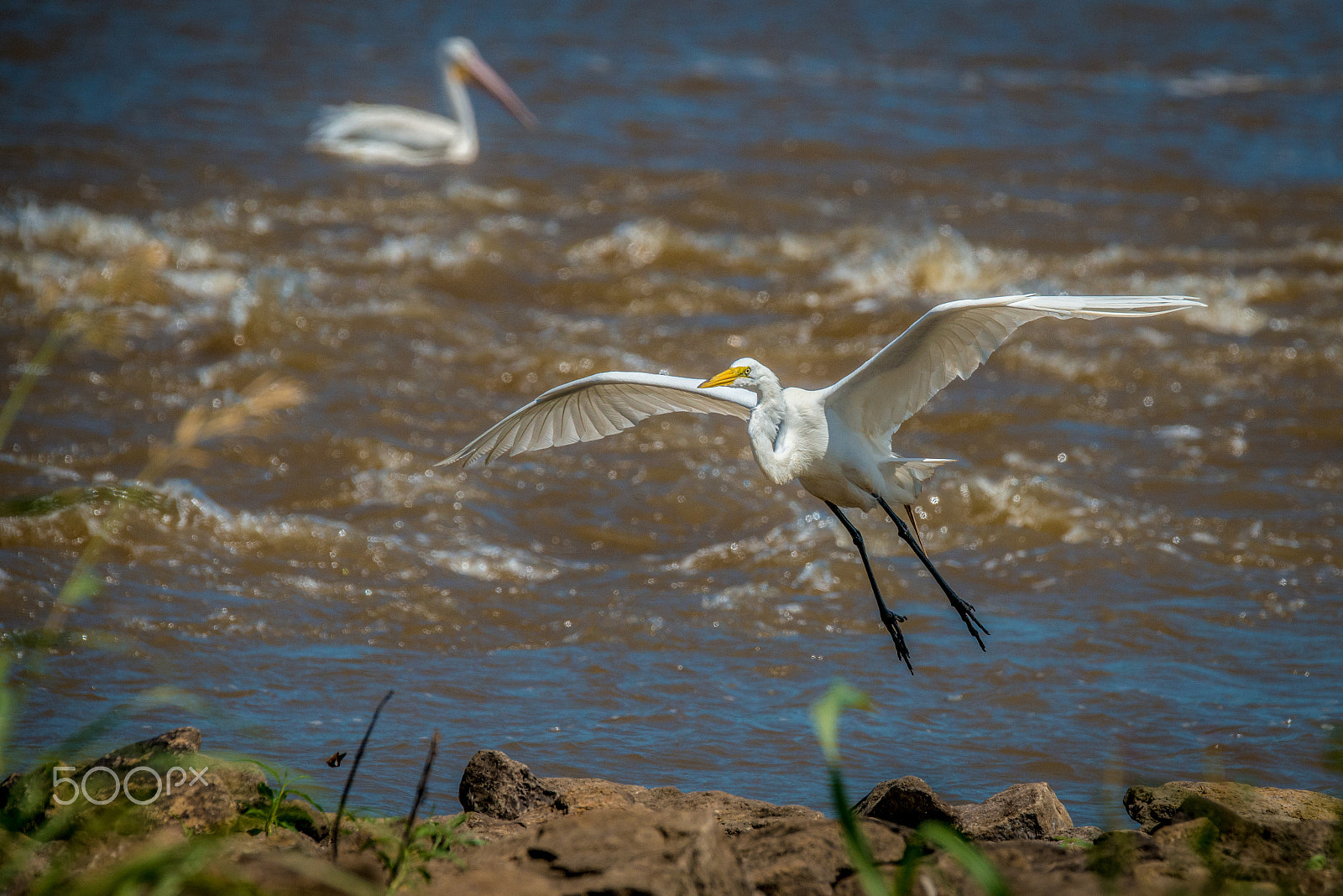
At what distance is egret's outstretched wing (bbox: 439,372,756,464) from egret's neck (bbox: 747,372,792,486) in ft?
0.92

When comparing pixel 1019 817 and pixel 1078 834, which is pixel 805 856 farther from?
pixel 1078 834

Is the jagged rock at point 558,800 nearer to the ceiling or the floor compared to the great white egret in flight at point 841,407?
nearer to the floor

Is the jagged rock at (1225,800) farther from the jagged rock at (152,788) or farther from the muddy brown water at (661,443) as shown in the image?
the jagged rock at (152,788)

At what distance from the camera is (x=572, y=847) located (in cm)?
268

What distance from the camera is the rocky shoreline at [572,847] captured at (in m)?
2.42

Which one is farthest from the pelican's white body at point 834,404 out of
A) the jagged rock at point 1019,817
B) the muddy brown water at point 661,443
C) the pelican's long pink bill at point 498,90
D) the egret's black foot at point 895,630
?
the pelican's long pink bill at point 498,90

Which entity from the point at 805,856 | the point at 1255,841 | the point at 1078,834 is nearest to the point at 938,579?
the point at 1078,834

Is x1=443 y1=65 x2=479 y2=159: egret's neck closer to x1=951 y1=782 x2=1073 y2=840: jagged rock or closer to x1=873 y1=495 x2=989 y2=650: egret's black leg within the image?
x1=873 y1=495 x2=989 y2=650: egret's black leg

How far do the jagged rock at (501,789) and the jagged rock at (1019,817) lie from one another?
1142 mm

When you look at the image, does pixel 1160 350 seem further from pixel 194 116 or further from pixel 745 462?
pixel 194 116

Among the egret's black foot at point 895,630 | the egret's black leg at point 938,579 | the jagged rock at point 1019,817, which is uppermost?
the egret's black leg at point 938,579

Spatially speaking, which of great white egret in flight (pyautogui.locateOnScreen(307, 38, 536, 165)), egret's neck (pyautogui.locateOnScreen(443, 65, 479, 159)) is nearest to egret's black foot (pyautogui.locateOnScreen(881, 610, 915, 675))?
great white egret in flight (pyautogui.locateOnScreen(307, 38, 536, 165))

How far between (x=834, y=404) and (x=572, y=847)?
2.26 meters

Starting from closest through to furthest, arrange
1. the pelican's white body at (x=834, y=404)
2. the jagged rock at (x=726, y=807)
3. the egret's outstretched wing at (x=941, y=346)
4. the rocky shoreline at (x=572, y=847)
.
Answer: the rocky shoreline at (x=572, y=847) < the jagged rock at (x=726, y=807) < the egret's outstretched wing at (x=941, y=346) < the pelican's white body at (x=834, y=404)
